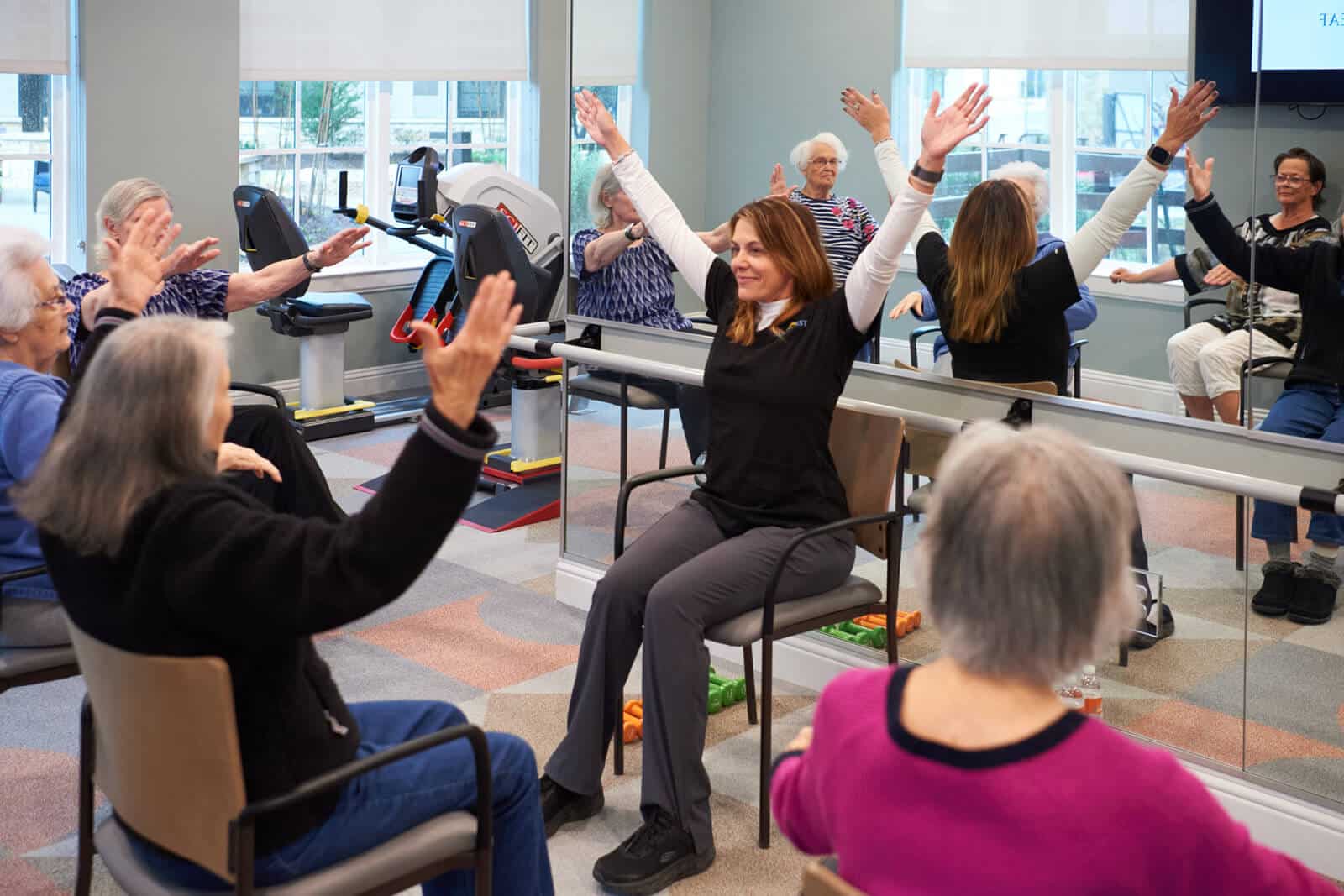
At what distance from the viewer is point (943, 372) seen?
3.13 metres

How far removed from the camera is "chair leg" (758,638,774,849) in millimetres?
2701

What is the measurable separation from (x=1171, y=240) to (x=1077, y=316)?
0.79 ft

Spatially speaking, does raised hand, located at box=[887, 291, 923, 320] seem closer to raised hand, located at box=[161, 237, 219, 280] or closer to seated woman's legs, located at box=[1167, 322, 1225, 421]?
seated woman's legs, located at box=[1167, 322, 1225, 421]

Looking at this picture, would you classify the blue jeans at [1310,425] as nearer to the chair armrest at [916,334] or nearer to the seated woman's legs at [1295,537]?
the seated woman's legs at [1295,537]

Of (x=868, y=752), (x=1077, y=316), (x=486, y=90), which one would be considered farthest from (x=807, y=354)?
(x=486, y=90)

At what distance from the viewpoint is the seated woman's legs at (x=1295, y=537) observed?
2.57 m

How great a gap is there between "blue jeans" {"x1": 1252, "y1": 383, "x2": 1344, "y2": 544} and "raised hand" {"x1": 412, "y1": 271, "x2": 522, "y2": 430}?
163 centimetres

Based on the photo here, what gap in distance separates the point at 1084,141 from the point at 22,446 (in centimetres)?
206

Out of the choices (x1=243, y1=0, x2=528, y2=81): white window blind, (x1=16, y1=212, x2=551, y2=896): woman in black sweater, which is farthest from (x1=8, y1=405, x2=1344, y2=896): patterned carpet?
(x1=243, y1=0, x2=528, y2=81): white window blind

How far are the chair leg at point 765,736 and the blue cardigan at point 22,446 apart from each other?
1.32 meters

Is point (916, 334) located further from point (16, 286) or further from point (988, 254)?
point (16, 286)

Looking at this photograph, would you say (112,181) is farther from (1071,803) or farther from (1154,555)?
(1071,803)

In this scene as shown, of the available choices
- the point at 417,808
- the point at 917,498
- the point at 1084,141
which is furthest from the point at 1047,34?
the point at 417,808

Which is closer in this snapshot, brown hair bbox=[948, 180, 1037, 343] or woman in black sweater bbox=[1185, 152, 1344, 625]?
woman in black sweater bbox=[1185, 152, 1344, 625]
